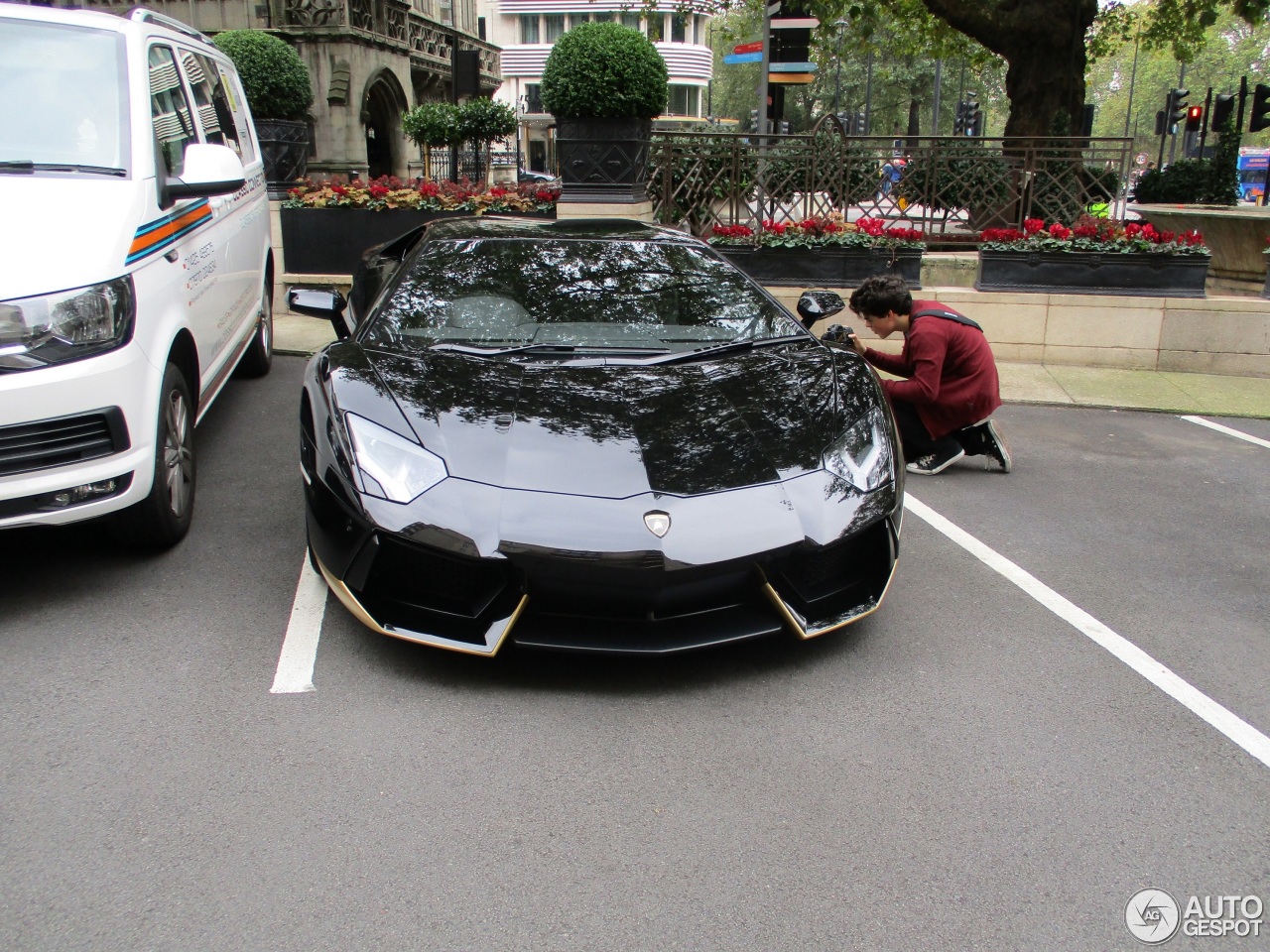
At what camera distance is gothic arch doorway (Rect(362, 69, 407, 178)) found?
91.4 feet

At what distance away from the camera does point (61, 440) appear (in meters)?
3.50

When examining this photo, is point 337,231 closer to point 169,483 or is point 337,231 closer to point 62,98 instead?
point 62,98

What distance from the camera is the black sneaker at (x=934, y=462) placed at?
591 cm

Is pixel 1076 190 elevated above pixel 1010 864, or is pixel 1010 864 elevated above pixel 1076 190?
pixel 1076 190

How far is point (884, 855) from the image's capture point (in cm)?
256

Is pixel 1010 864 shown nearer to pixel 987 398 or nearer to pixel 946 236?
pixel 987 398

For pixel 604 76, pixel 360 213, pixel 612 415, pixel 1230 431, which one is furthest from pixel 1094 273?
pixel 612 415

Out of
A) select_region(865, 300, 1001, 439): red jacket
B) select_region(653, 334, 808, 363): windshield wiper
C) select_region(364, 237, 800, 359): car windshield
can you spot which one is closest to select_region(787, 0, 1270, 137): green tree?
select_region(865, 300, 1001, 439): red jacket

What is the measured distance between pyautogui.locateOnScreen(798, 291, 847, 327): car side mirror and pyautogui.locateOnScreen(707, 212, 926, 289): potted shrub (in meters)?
3.78

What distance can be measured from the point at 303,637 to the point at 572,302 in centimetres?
172

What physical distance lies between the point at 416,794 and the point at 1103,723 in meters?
2.05

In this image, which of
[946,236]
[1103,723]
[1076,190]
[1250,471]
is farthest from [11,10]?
[1076,190]

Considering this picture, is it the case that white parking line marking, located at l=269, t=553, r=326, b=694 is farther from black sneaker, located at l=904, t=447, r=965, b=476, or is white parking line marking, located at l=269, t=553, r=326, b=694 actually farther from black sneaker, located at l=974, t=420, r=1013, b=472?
black sneaker, located at l=974, t=420, r=1013, b=472

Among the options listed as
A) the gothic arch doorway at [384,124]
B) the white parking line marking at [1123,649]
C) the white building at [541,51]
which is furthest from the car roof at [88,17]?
the white building at [541,51]
